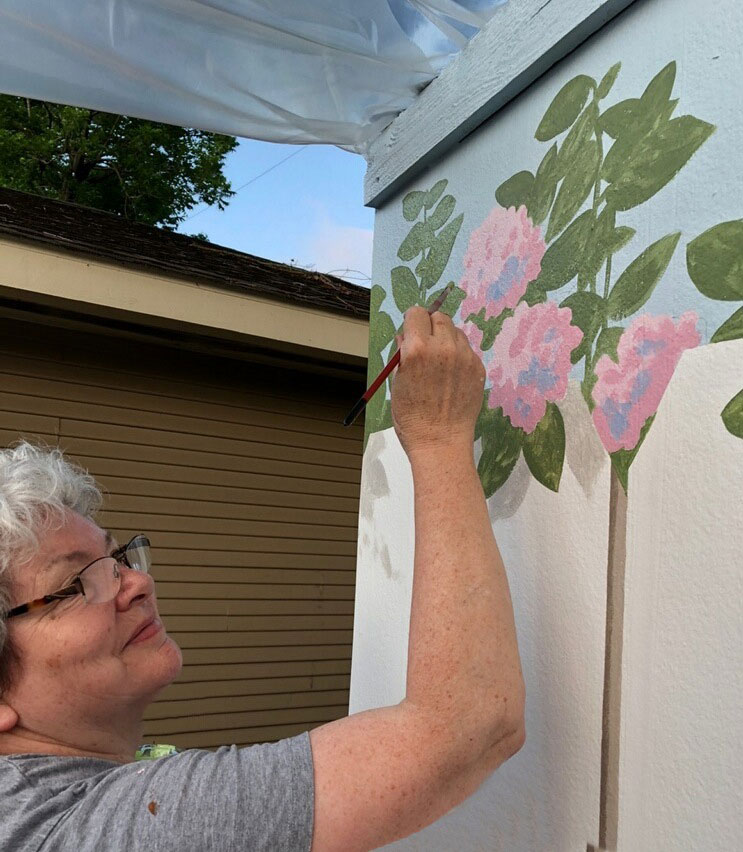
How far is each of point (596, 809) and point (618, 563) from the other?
0.33 m

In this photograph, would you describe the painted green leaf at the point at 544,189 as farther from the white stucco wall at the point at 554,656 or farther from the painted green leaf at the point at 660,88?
the white stucco wall at the point at 554,656

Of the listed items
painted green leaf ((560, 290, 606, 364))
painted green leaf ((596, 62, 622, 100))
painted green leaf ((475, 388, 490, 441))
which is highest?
painted green leaf ((596, 62, 622, 100))

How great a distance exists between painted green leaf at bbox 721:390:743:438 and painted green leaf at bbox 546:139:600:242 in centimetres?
44

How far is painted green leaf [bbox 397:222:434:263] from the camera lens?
172 centimetres

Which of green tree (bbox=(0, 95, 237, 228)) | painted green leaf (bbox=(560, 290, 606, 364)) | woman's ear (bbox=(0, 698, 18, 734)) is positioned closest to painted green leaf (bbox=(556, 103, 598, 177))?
painted green leaf (bbox=(560, 290, 606, 364))

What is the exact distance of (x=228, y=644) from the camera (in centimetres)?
488

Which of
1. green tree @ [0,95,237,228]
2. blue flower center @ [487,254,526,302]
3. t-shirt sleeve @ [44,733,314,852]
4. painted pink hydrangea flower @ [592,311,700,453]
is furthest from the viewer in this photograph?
green tree @ [0,95,237,228]

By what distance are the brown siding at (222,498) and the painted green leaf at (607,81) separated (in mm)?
3790

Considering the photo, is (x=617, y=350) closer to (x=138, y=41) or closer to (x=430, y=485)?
(x=430, y=485)

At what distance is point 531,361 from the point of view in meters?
1.36

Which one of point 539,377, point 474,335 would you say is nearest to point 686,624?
point 539,377

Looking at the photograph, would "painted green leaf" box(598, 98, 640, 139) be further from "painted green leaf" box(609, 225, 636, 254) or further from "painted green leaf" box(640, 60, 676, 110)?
"painted green leaf" box(609, 225, 636, 254)

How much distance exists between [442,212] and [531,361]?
468 mm

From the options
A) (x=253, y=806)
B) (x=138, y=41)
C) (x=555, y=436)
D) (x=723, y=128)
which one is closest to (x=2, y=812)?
(x=253, y=806)
